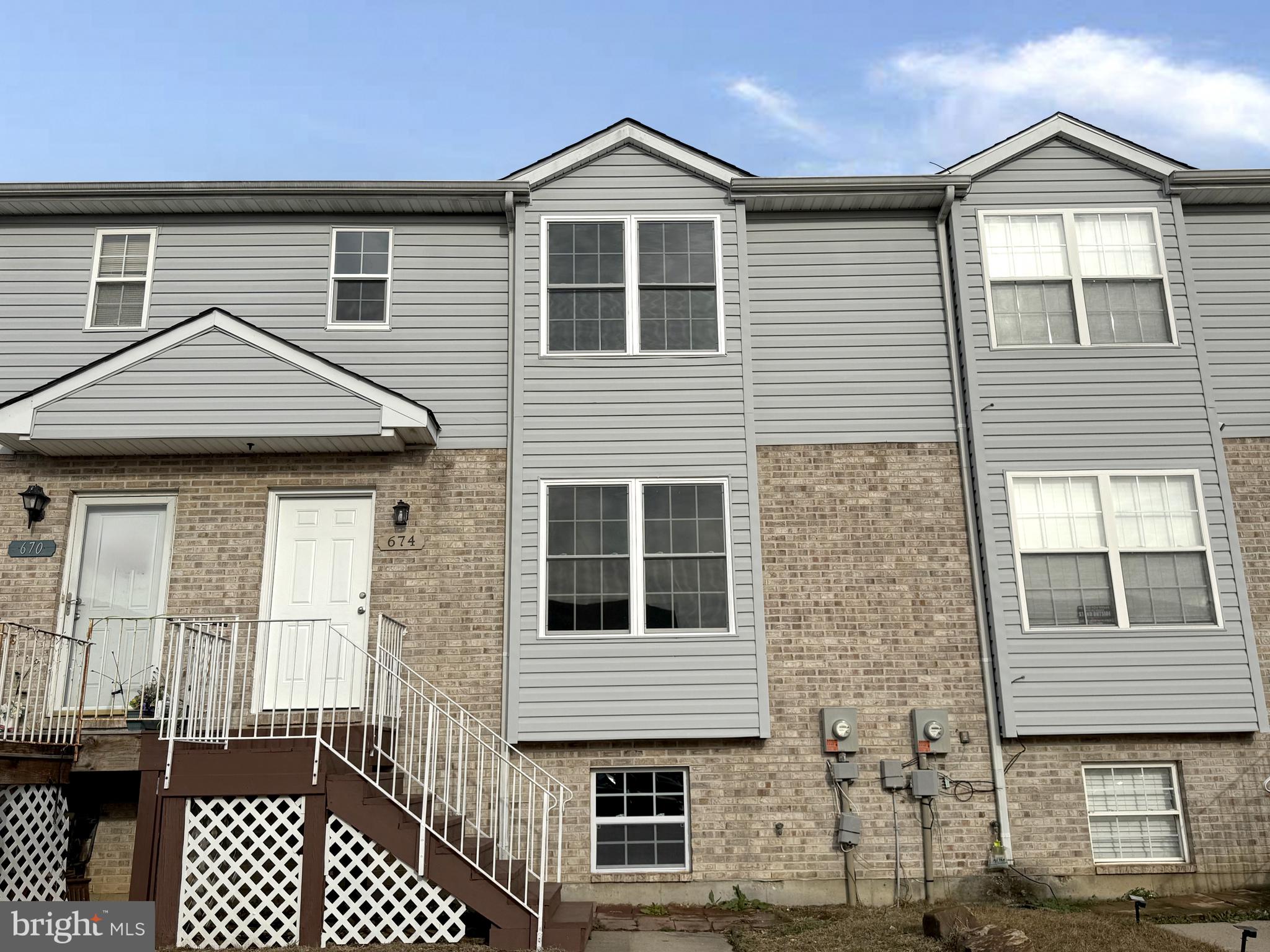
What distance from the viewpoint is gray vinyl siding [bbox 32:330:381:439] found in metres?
9.51

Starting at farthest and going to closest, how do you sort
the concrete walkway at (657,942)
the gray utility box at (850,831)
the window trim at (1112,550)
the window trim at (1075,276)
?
the window trim at (1075,276), the window trim at (1112,550), the gray utility box at (850,831), the concrete walkway at (657,942)

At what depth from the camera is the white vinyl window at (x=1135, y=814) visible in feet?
31.0

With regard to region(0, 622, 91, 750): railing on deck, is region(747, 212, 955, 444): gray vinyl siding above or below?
above

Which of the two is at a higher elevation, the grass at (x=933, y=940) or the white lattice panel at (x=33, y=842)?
the white lattice panel at (x=33, y=842)

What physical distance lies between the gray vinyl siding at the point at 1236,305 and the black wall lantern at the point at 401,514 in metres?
8.30

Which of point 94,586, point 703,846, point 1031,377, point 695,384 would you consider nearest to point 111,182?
point 94,586

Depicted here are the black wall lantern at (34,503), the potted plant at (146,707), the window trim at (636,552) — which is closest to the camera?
the potted plant at (146,707)

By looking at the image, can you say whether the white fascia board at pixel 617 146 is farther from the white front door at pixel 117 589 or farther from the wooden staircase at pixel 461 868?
the wooden staircase at pixel 461 868

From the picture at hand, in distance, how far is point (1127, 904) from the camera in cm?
A: 893

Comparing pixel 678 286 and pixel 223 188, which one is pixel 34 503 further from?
pixel 678 286

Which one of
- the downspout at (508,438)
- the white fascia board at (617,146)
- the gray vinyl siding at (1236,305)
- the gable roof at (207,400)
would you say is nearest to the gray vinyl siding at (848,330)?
the white fascia board at (617,146)

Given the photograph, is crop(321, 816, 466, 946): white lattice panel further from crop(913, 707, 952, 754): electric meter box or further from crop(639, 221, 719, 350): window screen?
crop(639, 221, 719, 350): window screen

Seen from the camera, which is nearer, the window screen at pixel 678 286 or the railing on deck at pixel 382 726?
the railing on deck at pixel 382 726

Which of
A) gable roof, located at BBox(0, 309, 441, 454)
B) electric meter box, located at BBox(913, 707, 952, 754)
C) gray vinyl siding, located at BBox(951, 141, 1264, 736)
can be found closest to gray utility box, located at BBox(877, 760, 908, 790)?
electric meter box, located at BBox(913, 707, 952, 754)
